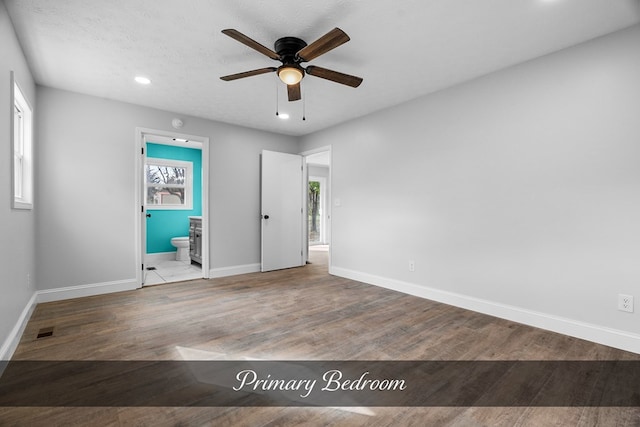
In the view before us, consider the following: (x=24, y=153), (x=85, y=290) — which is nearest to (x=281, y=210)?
(x=85, y=290)

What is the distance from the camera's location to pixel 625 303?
2.29 metres

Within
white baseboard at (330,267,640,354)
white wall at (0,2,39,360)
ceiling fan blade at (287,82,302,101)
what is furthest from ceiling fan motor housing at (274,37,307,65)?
white baseboard at (330,267,640,354)

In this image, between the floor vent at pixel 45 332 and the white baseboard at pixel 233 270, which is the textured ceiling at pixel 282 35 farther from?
the white baseboard at pixel 233 270

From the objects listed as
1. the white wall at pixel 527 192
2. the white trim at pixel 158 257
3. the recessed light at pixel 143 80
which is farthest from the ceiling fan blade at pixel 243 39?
the white trim at pixel 158 257

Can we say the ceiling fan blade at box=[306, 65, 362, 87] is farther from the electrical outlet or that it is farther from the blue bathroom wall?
the blue bathroom wall

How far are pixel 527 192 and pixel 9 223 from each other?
4404mm

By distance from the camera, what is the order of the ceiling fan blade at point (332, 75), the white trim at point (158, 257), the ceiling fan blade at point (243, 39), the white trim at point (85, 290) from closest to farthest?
the ceiling fan blade at point (243, 39) → the ceiling fan blade at point (332, 75) → the white trim at point (85, 290) → the white trim at point (158, 257)

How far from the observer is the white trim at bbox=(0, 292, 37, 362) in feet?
6.72

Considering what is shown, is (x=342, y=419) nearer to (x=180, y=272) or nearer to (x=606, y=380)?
(x=606, y=380)

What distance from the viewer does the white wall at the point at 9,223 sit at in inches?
79.0

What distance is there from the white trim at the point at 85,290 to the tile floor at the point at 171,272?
313mm

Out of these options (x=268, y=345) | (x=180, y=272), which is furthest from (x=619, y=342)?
(x=180, y=272)

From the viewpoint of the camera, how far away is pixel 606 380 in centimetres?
186

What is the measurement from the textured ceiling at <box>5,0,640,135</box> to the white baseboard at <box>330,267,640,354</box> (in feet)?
7.93
